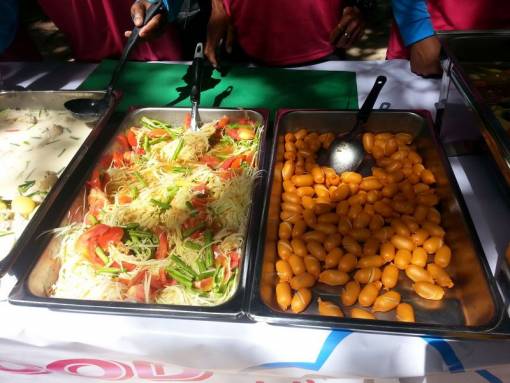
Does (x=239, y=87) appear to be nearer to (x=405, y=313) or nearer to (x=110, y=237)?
(x=110, y=237)

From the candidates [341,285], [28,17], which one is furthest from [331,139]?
[28,17]

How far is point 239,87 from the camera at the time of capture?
2359 mm

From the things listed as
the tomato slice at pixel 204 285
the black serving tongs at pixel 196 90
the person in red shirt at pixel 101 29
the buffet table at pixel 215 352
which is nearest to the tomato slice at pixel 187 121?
the black serving tongs at pixel 196 90

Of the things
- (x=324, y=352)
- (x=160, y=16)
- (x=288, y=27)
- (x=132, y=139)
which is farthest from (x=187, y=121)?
(x=324, y=352)

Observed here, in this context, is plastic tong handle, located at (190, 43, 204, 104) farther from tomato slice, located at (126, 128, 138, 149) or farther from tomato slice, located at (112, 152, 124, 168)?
tomato slice, located at (112, 152, 124, 168)

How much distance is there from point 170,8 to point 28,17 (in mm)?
6139

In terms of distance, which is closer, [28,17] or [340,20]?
[340,20]

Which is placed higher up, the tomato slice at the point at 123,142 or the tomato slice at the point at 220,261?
the tomato slice at the point at 123,142

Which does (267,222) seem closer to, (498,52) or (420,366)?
(420,366)

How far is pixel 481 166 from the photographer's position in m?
1.66

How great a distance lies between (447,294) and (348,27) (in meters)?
1.99

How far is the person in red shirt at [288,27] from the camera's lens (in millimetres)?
2680

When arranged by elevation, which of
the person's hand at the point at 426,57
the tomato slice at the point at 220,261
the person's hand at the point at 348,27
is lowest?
the tomato slice at the point at 220,261

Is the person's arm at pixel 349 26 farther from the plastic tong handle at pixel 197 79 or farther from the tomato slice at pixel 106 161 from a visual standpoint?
the tomato slice at pixel 106 161
